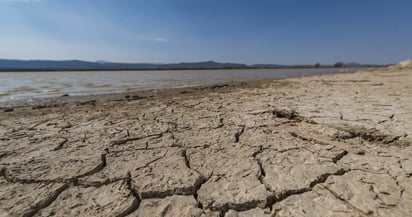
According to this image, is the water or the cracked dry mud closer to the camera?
the cracked dry mud

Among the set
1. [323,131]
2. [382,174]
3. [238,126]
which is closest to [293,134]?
[323,131]

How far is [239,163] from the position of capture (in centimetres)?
203

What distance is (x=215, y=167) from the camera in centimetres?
198

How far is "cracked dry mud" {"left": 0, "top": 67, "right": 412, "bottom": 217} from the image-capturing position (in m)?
1.48

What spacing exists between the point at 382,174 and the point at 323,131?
1032 mm

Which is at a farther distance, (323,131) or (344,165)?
(323,131)

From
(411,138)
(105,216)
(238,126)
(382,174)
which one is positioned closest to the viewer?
(105,216)

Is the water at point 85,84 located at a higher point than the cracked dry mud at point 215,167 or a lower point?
lower

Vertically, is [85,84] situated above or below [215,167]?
below

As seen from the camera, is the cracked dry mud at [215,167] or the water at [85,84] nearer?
the cracked dry mud at [215,167]

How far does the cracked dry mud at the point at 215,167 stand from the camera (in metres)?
1.48

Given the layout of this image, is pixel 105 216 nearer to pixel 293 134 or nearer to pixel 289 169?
pixel 289 169

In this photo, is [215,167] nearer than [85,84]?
Yes

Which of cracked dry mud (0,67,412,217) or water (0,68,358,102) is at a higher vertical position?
cracked dry mud (0,67,412,217)
